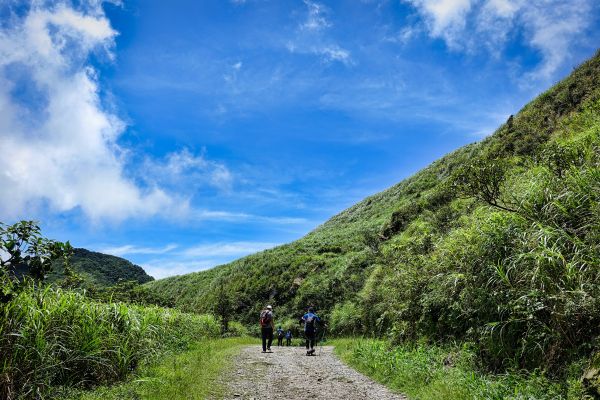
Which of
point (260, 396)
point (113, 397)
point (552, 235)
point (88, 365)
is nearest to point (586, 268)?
point (552, 235)

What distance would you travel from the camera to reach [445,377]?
9.73m

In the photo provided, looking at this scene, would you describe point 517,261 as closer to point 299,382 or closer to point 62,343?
point 299,382

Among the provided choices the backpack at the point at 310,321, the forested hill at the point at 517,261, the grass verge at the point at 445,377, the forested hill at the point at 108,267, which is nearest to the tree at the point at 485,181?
the forested hill at the point at 517,261

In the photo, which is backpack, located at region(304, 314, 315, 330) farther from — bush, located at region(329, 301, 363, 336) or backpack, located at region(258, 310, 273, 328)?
bush, located at region(329, 301, 363, 336)

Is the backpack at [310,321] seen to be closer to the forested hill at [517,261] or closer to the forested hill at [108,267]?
the forested hill at [517,261]

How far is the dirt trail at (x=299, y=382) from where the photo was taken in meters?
10.4

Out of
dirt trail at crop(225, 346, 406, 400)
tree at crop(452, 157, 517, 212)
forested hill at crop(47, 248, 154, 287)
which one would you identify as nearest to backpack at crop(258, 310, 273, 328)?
dirt trail at crop(225, 346, 406, 400)

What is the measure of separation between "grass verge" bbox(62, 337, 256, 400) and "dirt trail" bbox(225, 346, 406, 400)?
528mm

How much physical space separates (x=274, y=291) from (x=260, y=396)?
113 ft

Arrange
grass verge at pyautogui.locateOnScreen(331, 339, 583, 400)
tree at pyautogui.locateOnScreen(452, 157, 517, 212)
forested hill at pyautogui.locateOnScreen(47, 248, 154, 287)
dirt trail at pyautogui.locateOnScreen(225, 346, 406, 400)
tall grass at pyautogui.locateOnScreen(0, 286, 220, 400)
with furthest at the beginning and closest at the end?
forested hill at pyautogui.locateOnScreen(47, 248, 154, 287)
tree at pyautogui.locateOnScreen(452, 157, 517, 212)
dirt trail at pyautogui.locateOnScreen(225, 346, 406, 400)
tall grass at pyautogui.locateOnScreen(0, 286, 220, 400)
grass verge at pyautogui.locateOnScreen(331, 339, 583, 400)

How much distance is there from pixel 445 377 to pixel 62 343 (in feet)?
29.4

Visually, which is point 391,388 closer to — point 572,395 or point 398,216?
point 572,395

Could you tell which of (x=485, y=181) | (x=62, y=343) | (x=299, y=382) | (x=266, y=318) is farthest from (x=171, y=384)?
(x=266, y=318)

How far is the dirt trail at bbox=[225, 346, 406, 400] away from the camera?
1038 cm
